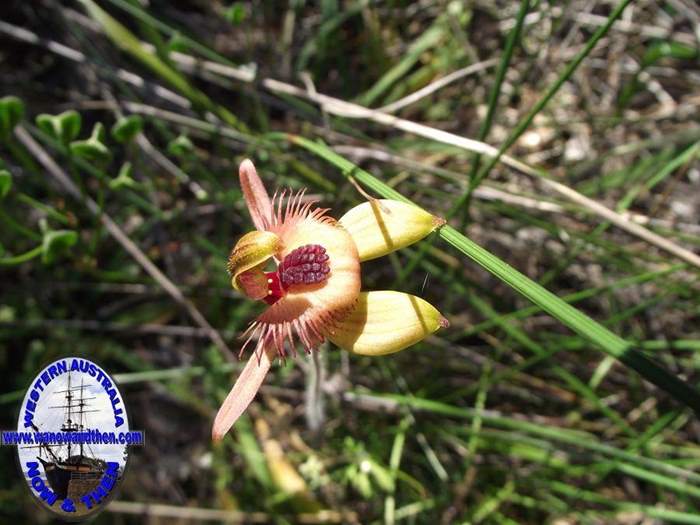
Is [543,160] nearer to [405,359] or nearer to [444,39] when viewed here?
[444,39]

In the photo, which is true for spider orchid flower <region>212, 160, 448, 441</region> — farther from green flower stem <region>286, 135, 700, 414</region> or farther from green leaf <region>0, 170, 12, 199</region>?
green leaf <region>0, 170, 12, 199</region>

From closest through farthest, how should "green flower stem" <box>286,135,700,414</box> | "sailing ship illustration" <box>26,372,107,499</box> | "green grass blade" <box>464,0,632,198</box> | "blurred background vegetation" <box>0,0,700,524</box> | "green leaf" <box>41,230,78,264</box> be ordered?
"green flower stem" <box>286,135,700,414</box>
"green grass blade" <box>464,0,632,198</box>
"sailing ship illustration" <box>26,372,107,499</box>
"green leaf" <box>41,230,78,264</box>
"blurred background vegetation" <box>0,0,700,524</box>

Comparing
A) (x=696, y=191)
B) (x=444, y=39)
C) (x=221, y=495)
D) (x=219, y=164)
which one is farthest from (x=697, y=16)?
(x=221, y=495)

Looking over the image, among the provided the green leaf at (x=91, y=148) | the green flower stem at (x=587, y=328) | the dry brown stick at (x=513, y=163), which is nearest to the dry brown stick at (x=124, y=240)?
the green leaf at (x=91, y=148)

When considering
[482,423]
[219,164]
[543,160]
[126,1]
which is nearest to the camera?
[126,1]

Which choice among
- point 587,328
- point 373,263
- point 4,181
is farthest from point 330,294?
point 373,263

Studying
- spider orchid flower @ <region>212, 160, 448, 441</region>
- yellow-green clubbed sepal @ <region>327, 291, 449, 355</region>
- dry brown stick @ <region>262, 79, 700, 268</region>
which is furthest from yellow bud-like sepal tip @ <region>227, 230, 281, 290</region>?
dry brown stick @ <region>262, 79, 700, 268</region>

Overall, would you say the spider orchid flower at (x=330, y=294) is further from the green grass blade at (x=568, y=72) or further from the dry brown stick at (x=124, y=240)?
the dry brown stick at (x=124, y=240)
